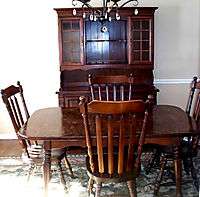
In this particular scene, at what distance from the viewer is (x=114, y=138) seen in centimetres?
254

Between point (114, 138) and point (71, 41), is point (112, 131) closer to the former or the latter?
point (114, 138)

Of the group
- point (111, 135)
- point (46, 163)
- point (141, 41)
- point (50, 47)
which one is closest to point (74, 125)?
point (46, 163)

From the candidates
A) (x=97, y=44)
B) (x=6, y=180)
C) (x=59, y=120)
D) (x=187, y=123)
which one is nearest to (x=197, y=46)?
(x=97, y=44)

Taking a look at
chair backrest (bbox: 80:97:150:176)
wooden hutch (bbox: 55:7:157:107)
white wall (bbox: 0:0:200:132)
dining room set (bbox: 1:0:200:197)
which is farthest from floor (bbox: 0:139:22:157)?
chair backrest (bbox: 80:97:150:176)

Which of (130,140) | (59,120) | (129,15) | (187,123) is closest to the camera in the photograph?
(130,140)

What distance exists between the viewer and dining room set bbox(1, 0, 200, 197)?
239cm

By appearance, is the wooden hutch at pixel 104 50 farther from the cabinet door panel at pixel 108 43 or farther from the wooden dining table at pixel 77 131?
the wooden dining table at pixel 77 131

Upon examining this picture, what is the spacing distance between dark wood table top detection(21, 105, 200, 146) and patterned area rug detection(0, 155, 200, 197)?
0.61 m

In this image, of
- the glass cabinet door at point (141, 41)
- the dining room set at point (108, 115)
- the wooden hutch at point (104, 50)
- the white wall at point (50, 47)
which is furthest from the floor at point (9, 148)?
the glass cabinet door at point (141, 41)

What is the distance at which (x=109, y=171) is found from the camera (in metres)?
2.47

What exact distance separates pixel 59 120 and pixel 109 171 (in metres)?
0.70

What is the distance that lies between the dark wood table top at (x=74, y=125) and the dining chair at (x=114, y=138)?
12 cm

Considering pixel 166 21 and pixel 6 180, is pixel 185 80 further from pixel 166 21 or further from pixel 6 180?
pixel 6 180

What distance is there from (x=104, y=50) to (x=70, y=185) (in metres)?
1.91
